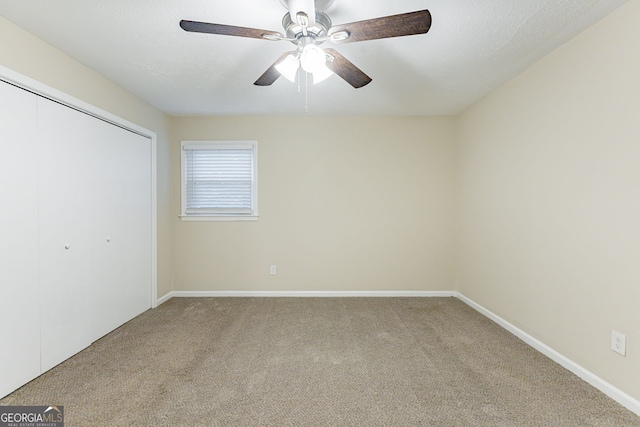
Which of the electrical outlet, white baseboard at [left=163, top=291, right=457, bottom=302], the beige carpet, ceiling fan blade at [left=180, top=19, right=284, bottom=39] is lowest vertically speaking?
the beige carpet

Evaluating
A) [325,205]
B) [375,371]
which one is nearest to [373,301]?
[325,205]

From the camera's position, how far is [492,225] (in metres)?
3.15

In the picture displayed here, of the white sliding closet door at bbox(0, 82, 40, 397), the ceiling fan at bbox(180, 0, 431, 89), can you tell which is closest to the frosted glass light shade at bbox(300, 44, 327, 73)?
the ceiling fan at bbox(180, 0, 431, 89)

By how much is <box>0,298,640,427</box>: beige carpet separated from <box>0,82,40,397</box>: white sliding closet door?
23 centimetres

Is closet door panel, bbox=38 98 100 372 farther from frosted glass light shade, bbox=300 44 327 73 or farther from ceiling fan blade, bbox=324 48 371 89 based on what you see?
ceiling fan blade, bbox=324 48 371 89

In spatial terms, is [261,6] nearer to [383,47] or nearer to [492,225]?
[383,47]

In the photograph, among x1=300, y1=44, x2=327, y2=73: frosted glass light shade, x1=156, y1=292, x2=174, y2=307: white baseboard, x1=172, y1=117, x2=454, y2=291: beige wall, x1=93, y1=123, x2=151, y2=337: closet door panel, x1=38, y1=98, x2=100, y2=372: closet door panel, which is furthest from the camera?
x1=172, y1=117, x2=454, y2=291: beige wall

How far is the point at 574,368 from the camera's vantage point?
2.11m

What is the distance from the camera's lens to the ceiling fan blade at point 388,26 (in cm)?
141

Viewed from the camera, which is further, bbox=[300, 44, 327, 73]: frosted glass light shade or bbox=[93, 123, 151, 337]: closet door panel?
bbox=[93, 123, 151, 337]: closet door panel

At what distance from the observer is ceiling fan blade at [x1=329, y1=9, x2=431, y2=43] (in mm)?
1406

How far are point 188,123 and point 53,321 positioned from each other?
2644 mm

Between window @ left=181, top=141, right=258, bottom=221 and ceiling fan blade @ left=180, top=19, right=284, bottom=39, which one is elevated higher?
ceiling fan blade @ left=180, top=19, right=284, bottom=39

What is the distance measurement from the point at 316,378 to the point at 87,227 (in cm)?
228
